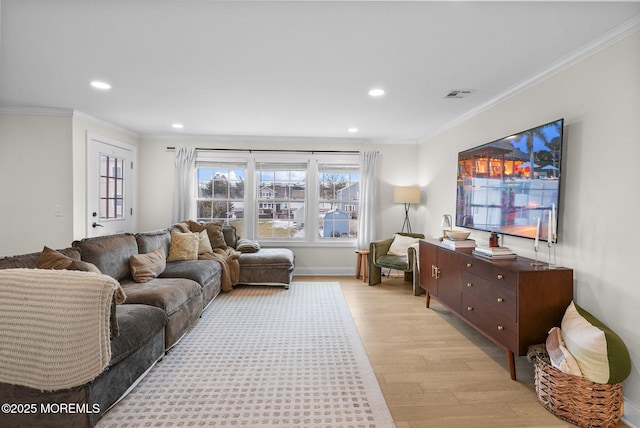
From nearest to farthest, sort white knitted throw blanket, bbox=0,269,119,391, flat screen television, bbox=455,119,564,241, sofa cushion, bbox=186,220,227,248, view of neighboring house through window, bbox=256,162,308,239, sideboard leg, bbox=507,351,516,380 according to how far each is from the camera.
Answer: white knitted throw blanket, bbox=0,269,119,391 < sideboard leg, bbox=507,351,516,380 < flat screen television, bbox=455,119,564,241 < sofa cushion, bbox=186,220,227,248 < view of neighboring house through window, bbox=256,162,308,239

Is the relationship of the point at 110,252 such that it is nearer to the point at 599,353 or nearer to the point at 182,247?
the point at 182,247

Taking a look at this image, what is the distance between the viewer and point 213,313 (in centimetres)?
382

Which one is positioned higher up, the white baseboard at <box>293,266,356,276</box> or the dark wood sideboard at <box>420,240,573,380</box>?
the dark wood sideboard at <box>420,240,573,380</box>

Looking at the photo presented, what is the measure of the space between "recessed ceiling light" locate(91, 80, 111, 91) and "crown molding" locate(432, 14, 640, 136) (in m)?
→ 3.86

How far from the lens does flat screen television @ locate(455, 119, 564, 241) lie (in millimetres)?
2537

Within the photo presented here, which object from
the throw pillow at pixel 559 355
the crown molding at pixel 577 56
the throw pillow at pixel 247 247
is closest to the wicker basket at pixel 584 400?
the throw pillow at pixel 559 355

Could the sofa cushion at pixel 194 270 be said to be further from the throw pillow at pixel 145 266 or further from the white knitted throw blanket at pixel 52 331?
the white knitted throw blanket at pixel 52 331

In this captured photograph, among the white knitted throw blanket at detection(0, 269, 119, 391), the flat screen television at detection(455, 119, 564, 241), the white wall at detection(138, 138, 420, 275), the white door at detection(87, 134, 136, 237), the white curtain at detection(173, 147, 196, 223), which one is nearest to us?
the white knitted throw blanket at detection(0, 269, 119, 391)

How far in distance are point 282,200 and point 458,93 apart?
133 inches

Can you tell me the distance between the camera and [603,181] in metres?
2.21

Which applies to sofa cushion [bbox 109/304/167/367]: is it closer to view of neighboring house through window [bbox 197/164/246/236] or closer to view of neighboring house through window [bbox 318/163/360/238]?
view of neighboring house through window [bbox 197/164/246/236]

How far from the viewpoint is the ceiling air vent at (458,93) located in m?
3.28

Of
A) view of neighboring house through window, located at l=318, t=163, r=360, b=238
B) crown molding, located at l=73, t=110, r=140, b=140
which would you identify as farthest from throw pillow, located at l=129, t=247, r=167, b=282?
view of neighboring house through window, located at l=318, t=163, r=360, b=238

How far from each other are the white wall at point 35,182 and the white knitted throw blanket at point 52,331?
2.85 m
